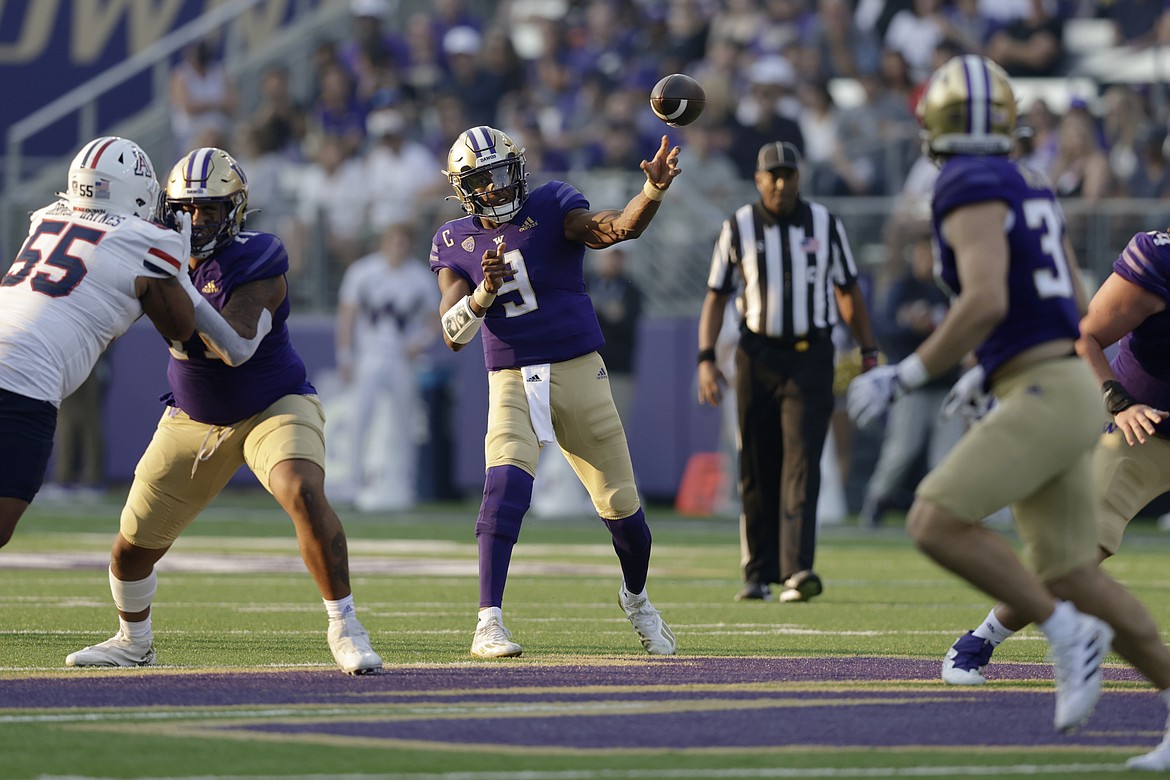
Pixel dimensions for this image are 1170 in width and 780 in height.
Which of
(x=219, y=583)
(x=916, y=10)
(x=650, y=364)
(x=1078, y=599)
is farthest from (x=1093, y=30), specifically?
(x=1078, y=599)

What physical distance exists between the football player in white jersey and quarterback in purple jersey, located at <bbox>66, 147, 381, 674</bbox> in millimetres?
198

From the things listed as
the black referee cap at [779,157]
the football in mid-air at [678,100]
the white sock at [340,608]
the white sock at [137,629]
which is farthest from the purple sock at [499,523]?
the black referee cap at [779,157]

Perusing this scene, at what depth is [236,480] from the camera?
54.9ft

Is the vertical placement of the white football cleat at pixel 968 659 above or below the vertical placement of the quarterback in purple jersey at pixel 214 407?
below

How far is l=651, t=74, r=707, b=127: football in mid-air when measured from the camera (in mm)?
6848

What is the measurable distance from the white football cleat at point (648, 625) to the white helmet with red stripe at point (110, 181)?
2.16 metres

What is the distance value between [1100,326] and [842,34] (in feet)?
39.1

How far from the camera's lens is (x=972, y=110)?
4922 mm

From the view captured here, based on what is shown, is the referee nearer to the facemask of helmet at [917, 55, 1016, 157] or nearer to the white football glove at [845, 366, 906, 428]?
the facemask of helmet at [917, 55, 1016, 157]

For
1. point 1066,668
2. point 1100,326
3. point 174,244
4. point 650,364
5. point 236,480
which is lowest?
point 236,480

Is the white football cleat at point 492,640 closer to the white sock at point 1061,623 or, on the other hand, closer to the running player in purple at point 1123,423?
the running player in purple at point 1123,423

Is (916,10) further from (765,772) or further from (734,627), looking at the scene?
(765,772)

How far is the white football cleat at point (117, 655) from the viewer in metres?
6.25

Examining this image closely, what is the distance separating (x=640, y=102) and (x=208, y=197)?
10594 mm
